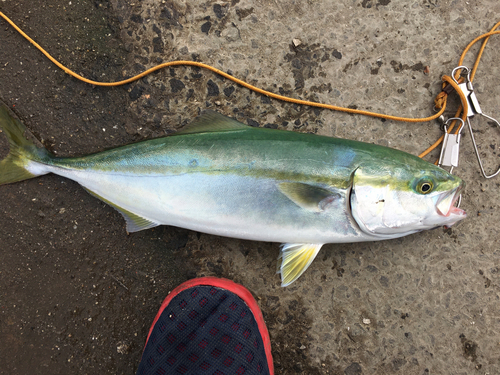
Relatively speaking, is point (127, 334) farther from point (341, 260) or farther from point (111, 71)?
point (111, 71)

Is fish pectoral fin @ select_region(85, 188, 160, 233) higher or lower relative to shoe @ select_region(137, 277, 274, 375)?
higher

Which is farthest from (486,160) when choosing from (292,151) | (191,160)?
(191,160)

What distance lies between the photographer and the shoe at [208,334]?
1.91 meters

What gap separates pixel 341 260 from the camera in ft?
7.00

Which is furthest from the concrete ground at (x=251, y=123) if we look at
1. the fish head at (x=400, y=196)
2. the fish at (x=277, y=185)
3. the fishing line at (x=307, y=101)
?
the fish head at (x=400, y=196)

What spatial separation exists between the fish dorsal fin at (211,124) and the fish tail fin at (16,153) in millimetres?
1027

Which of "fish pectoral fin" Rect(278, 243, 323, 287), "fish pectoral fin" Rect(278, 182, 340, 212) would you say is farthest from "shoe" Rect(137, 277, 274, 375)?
"fish pectoral fin" Rect(278, 182, 340, 212)

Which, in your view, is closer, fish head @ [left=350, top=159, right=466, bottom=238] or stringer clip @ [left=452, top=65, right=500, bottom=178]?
fish head @ [left=350, top=159, right=466, bottom=238]

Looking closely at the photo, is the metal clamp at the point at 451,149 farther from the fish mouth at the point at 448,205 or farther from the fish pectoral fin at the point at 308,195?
the fish pectoral fin at the point at 308,195

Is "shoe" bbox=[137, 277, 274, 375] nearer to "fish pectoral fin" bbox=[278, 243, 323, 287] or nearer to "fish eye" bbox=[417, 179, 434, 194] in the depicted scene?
"fish pectoral fin" bbox=[278, 243, 323, 287]

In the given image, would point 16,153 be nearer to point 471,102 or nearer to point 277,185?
point 277,185

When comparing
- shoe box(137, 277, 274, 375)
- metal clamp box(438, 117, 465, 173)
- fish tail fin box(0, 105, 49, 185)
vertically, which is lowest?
shoe box(137, 277, 274, 375)

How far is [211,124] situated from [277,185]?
60 centimetres

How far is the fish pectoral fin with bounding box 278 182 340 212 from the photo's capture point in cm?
173
